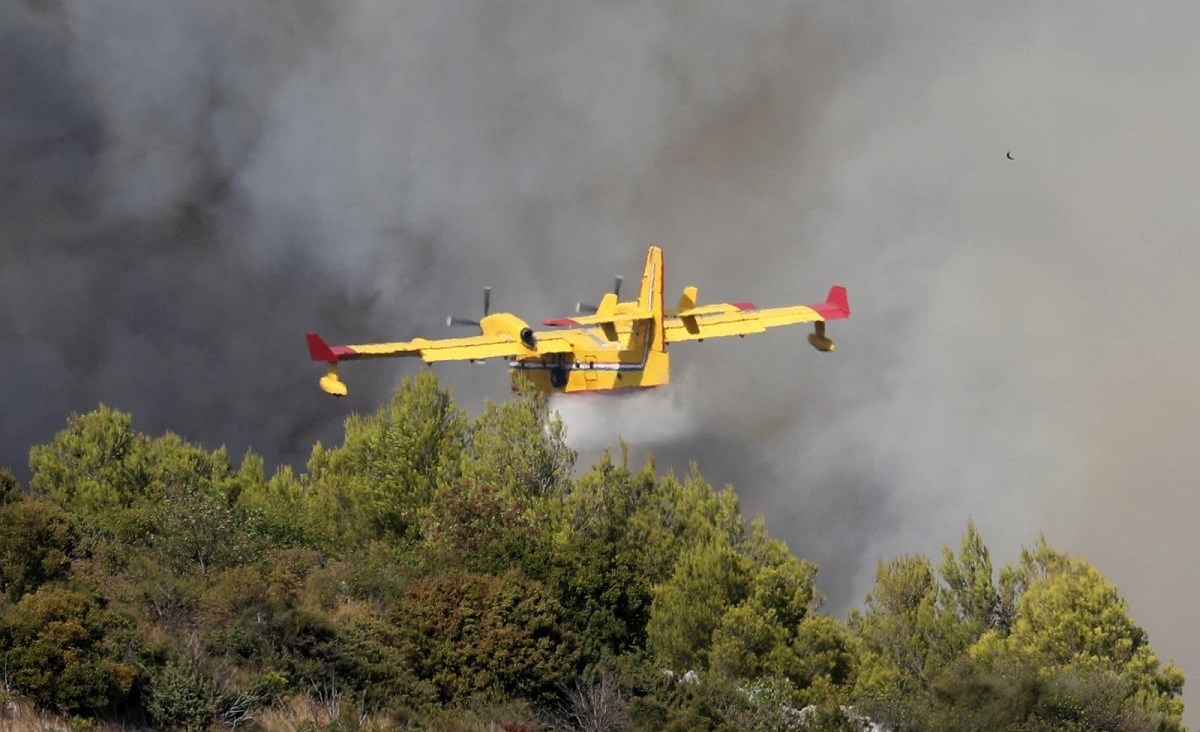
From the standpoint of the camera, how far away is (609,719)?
6631cm

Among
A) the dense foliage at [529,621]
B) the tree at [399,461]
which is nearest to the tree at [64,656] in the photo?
the dense foliage at [529,621]

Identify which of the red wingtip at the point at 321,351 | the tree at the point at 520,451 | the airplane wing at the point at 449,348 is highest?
the airplane wing at the point at 449,348

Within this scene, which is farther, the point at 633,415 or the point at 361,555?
the point at 633,415

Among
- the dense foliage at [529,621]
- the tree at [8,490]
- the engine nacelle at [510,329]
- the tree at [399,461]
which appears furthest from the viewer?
the engine nacelle at [510,329]

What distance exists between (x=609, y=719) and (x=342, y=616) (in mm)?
10044

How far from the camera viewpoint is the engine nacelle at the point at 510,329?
382ft

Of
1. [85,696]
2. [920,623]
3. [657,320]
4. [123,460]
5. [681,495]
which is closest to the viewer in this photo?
[85,696]

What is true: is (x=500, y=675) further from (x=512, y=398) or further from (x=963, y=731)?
(x=512, y=398)

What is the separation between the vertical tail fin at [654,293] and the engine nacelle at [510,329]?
586 centimetres

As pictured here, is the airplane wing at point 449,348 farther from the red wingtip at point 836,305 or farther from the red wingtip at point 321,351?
the red wingtip at point 836,305

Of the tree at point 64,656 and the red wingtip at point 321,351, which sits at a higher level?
the red wingtip at point 321,351

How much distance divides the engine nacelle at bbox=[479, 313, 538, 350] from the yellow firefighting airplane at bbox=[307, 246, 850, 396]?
0.16ft

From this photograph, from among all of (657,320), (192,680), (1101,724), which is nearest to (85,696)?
(192,680)

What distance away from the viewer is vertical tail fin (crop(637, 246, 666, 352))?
11825 cm
